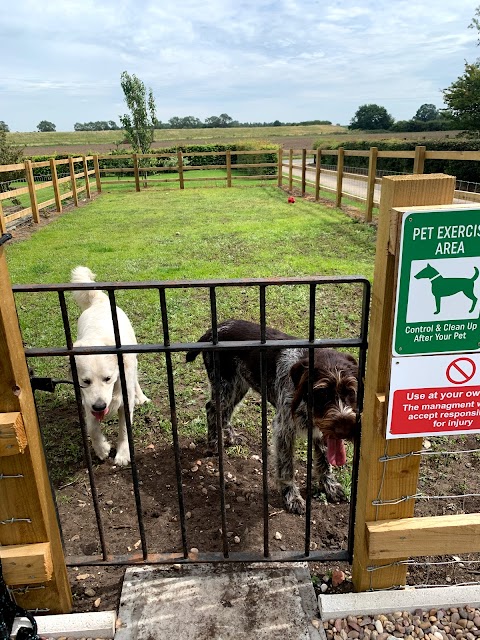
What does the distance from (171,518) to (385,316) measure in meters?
1.82

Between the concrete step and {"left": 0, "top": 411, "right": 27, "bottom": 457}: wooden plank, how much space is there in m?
0.95

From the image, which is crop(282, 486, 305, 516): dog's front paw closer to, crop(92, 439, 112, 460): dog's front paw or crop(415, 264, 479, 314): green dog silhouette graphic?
crop(92, 439, 112, 460): dog's front paw

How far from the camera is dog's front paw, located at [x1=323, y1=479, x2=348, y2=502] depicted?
2.87 meters

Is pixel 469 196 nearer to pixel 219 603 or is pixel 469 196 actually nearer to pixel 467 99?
pixel 219 603

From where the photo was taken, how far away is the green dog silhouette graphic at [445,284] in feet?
5.17

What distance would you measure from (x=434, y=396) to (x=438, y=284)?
44cm

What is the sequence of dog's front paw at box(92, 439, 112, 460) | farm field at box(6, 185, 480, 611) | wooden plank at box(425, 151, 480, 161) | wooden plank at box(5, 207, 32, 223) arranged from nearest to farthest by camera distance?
farm field at box(6, 185, 480, 611)
dog's front paw at box(92, 439, 112, 460)
wooden plank at box(425, 151, 480, 161)
wooden plank at box(5, 207, 32, 223)

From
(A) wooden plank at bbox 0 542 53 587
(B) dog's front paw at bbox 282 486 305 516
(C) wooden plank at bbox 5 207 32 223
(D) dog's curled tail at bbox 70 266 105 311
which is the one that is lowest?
(B) dog's front paw at bbox 282 486 305 516

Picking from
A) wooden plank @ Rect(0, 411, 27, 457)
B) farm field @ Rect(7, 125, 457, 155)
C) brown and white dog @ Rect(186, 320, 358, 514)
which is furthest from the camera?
farm field @ Rect(7, 125, 457, 155)

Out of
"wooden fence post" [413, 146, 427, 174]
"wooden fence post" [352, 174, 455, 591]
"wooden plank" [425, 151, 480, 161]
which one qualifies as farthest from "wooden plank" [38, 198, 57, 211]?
"wooden fence post" [352, 174, 455, 591]

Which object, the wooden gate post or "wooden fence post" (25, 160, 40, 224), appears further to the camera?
"wooden fence post" (25, 160, 40, 224)

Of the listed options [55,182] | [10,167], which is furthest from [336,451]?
[55,182]

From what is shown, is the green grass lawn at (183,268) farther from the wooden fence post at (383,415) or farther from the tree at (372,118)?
the tree at (372,118)

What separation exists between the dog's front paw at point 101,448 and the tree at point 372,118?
224 feet
